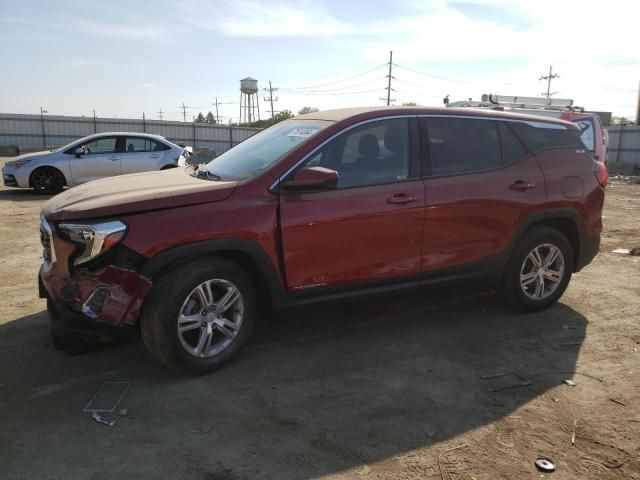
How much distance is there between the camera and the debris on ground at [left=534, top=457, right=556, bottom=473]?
269cm

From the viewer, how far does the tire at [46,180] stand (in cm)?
1219

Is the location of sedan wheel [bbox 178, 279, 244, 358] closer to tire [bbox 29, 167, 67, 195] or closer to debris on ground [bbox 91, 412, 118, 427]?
debris on ground [bbox 91, 412, 118, 427]

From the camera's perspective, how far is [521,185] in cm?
459

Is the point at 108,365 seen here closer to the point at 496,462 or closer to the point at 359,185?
the point at 359,185

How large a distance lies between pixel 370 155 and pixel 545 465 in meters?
2.41

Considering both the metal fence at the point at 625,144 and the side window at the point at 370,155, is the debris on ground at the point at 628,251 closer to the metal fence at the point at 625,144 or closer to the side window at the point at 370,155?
the side window at the point at 370,155

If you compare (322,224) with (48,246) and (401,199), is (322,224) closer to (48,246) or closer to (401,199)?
(401,199)

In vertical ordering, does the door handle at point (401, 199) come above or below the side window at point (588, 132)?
below

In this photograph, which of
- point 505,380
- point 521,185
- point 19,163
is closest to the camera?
point 505,380

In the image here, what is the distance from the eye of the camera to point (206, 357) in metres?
3.60

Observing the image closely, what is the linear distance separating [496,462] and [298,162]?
2.30 m

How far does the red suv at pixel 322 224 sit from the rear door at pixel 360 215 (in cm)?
1

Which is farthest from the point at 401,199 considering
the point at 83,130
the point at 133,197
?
the point at 83,130

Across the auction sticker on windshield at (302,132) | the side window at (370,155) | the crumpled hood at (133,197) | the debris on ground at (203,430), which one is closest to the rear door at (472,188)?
the side window at (370,155)
